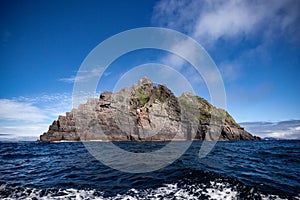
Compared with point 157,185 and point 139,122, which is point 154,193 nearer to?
point 157,185

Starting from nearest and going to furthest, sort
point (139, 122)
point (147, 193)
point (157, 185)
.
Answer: point (147, 193), point (157, 185), point (139, 122)

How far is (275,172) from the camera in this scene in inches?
439

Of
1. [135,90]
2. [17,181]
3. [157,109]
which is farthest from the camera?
[135,90]

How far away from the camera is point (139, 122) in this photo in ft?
289

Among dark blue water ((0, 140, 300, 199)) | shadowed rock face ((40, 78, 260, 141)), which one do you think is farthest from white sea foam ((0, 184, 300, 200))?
shadowed rock face ((40, 78, 260, 141))

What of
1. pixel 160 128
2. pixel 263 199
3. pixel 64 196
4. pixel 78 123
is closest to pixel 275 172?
pixel 263 199

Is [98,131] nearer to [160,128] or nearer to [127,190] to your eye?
[160,128]

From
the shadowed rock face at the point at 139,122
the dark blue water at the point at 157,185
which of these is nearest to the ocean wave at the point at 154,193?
the dark blue water at the point at 157,185

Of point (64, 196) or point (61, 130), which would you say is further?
point (61, 130)

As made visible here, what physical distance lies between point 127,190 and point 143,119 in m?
80.7

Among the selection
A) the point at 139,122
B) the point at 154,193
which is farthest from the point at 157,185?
the point at 139,122

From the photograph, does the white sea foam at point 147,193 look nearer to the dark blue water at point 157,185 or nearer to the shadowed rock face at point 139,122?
the dark blue water at point 157,185

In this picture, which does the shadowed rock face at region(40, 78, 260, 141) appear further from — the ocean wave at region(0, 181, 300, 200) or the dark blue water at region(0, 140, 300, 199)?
the ocean wave at region(0, 181, 300, 200)

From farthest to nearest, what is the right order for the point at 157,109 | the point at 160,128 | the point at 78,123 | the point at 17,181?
the point at 78,123 < the point at 157,109 < the point at 160,128 < the point at 17,181
